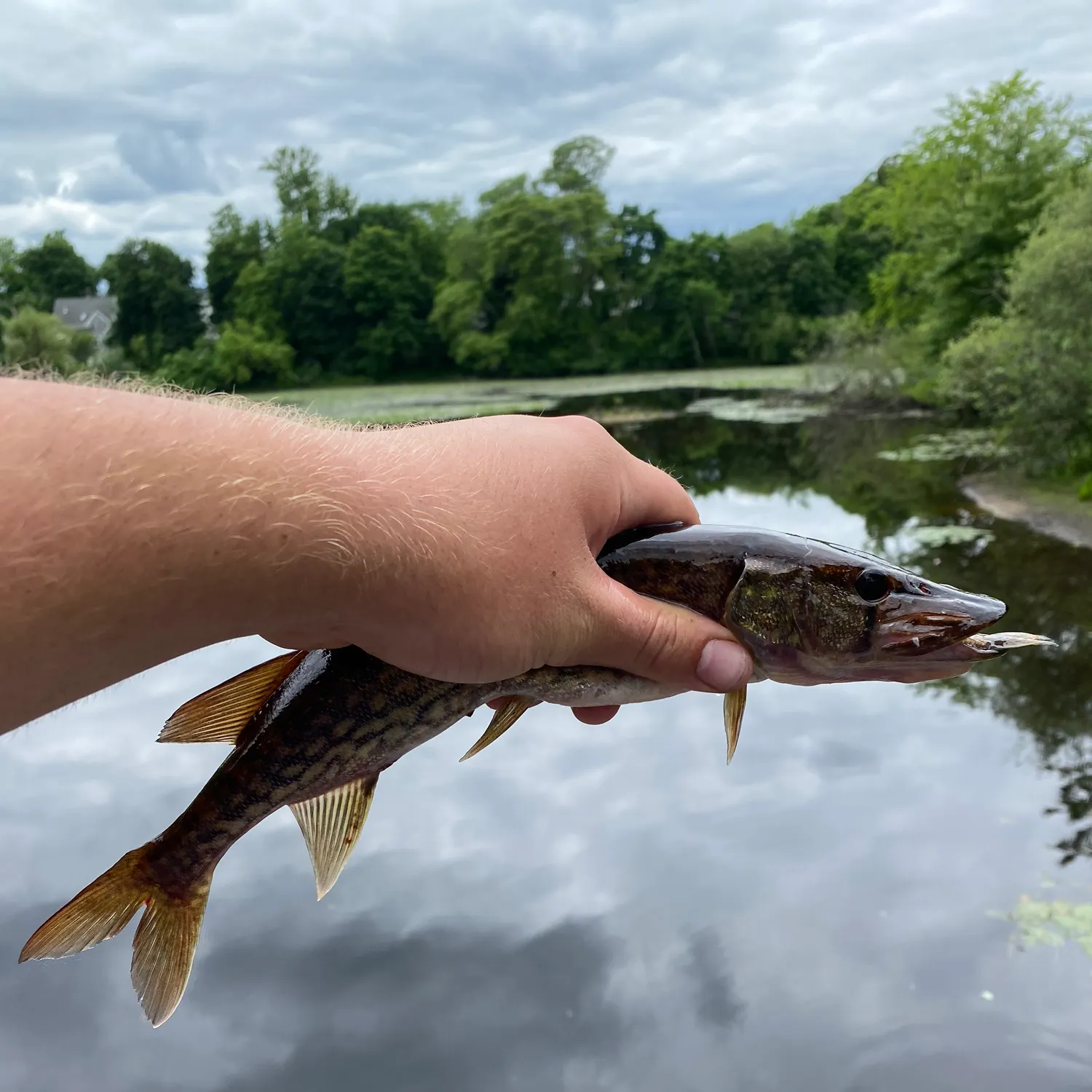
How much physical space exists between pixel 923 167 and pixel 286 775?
97.9ft

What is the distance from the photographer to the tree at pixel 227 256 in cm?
5153

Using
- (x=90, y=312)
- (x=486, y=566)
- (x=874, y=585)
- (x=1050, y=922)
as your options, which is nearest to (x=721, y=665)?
(x=874, y=585)

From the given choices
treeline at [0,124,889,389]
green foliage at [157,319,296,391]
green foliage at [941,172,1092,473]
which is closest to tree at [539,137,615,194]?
treeline at [0,124,889,389]

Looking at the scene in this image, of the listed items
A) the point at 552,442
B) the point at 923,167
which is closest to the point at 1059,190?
the point at 923,167

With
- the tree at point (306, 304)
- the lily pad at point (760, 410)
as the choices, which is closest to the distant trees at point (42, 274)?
the tree at point (306, 304)

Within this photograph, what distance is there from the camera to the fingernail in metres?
1.96

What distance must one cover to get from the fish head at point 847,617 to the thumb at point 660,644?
94 mm

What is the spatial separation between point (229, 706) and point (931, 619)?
161 centimetres

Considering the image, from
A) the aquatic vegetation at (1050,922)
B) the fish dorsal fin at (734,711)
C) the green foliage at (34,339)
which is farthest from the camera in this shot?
the green foliage at (34,339)

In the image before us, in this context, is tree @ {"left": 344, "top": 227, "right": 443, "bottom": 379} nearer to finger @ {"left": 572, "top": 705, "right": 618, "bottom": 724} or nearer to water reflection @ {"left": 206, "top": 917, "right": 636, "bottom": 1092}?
water reflection @ {"left": 206, "top": 917, "right": 636, "bottom": 1092}

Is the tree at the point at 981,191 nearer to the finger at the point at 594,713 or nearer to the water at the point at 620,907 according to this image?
the water at the point at 620,907

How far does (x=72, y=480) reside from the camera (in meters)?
1.22

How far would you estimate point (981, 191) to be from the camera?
23188mm

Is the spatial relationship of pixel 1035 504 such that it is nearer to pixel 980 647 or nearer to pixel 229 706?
pixel 980 647
